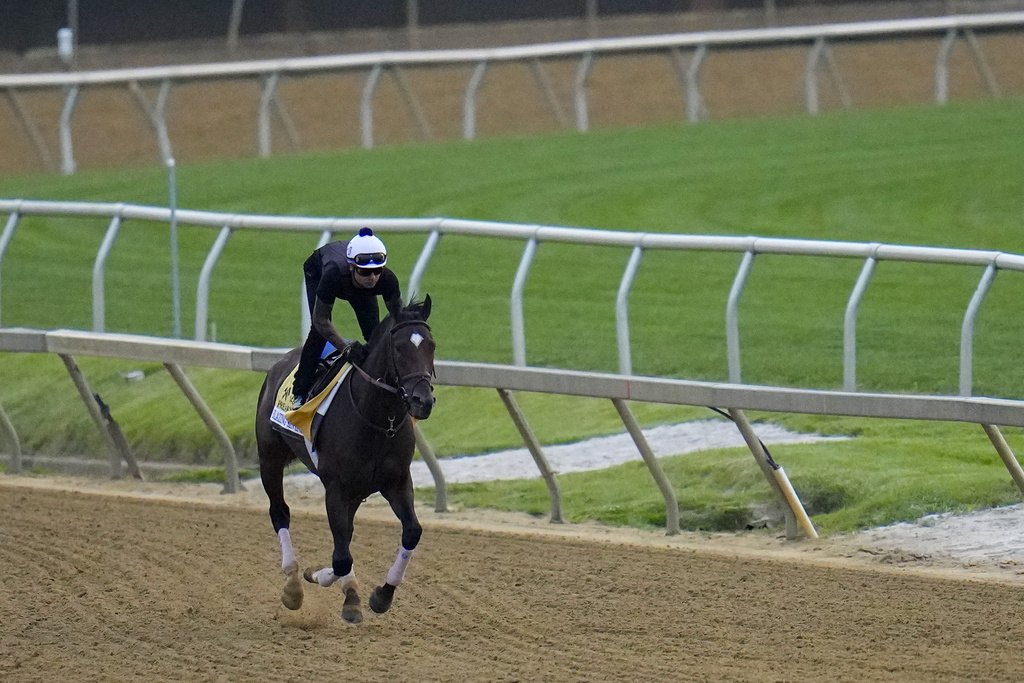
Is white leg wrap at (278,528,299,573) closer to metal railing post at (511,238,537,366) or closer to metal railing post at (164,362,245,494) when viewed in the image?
metal railing post at (511,238,537,366)

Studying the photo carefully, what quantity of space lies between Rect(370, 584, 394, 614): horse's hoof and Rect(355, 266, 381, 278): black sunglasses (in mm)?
1413

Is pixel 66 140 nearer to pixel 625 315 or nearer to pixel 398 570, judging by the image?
pixel 625 315

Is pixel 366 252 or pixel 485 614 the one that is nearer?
pixel 366 252

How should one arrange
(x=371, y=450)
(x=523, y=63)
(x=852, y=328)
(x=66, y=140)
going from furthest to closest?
(x=523, y=63) < (x=66, y=140) < (x=852, y=328) < (x=371, y=450)

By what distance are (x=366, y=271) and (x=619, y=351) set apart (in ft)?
8.64

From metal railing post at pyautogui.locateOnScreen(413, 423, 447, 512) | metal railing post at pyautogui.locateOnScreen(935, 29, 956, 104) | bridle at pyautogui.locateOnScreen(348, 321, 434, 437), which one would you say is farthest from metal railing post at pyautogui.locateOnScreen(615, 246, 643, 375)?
metal railing post at pyautogui.locateOnScreen(935, 29, 956, 104)

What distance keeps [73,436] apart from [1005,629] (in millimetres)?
8303

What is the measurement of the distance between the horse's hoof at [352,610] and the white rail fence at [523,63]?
1367cm

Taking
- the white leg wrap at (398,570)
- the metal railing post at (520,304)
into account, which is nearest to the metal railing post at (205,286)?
the metal railing post at (520,304)

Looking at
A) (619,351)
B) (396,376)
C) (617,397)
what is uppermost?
(396,376)

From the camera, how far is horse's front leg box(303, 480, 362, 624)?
7.72m

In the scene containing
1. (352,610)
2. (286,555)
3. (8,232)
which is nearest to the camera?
(352,610)

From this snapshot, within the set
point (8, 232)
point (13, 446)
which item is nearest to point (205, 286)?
point (8, 232)

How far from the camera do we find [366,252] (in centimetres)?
752
